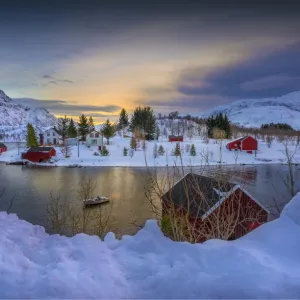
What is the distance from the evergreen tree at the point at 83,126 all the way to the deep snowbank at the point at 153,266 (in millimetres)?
41017

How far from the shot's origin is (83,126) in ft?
141

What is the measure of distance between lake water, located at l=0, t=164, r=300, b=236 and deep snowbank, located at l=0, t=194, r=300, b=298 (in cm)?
657

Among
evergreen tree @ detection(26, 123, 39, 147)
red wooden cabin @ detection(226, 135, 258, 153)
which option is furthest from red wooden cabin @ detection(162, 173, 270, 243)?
evergreen tree @ detection(26, 123, 39, 147)

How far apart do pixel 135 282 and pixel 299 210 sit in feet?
6.92

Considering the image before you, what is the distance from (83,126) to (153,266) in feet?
139

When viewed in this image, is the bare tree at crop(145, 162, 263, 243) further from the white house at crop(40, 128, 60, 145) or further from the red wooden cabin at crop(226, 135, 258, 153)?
the white house at crop(40, 128, 60, 145)

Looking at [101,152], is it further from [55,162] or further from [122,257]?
[122,257]

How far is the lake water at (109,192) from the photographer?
41.4 feet

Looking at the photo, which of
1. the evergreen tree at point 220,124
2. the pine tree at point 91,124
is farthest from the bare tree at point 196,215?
the evergreen tree at point 220,124

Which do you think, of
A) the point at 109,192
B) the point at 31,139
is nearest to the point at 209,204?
the point at 109,192

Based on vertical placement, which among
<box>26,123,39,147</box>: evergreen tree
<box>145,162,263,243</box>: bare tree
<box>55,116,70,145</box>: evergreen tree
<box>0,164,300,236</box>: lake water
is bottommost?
<box>0,164,300,236</box>: lake water

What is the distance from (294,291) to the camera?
202 cm

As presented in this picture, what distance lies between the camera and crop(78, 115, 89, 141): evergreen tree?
4284 centimetres

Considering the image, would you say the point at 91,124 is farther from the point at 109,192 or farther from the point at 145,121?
the point at 109,192
